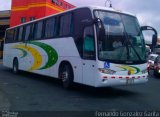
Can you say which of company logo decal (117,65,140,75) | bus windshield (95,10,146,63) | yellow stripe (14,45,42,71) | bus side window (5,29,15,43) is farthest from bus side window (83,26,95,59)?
bus side window (5,29,15,43)

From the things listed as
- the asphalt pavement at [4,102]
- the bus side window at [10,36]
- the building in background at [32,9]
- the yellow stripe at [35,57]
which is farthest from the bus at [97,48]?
the building in background at [32,9]

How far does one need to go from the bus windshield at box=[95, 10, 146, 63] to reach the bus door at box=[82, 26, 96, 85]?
396 millimetres

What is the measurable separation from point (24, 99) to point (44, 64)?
5.21m

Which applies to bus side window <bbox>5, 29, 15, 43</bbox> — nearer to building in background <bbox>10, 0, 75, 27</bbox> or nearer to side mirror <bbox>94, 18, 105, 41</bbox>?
side mirror <bbox>94, 18, 105, 41</bbox>

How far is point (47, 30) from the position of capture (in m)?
15.8

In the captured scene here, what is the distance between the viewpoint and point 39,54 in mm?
16891

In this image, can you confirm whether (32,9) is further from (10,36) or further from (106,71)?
(106,71)

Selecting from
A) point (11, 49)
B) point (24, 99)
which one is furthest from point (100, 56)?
point (11, 49)

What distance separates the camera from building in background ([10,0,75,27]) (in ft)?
156

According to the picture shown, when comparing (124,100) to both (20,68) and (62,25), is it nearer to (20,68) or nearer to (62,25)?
(62,25)

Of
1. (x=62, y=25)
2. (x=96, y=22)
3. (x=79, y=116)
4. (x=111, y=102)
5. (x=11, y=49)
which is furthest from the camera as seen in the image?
(x=11, y=49)

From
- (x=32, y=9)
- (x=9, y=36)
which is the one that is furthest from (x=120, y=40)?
(x=32, y=9)

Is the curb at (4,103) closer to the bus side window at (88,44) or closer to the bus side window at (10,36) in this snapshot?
the bus side window at (88,44)

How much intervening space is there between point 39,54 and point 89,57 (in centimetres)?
567
